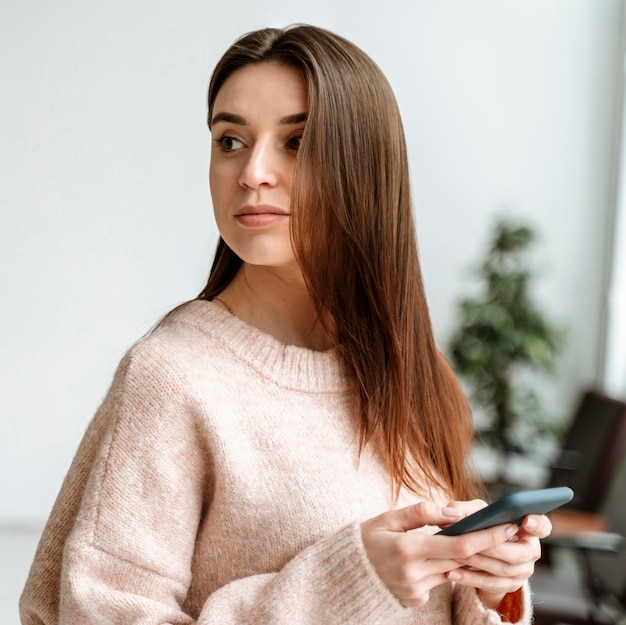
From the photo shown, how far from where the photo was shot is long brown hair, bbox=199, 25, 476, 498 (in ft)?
3.74

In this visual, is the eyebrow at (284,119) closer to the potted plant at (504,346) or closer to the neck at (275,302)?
the neck at (275,302)

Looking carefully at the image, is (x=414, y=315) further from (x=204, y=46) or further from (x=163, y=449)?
(x=204, y=46)

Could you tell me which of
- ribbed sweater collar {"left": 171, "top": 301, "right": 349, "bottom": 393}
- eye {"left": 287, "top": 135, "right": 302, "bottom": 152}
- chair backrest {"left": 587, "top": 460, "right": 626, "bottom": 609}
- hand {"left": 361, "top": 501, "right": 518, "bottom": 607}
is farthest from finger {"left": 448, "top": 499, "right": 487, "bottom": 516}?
chair backrest {"left": 587, "top": 460, "right": 626, "bottom": 609}

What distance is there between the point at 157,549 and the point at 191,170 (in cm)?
400

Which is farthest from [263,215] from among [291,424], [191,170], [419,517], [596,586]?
[191,170]

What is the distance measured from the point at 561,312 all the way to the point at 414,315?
3.92m

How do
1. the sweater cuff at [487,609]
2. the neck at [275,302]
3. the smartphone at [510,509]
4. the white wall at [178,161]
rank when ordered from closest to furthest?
the smartphone at [510,509] < the sweater cuff at [487,609] < the neck at [275,302] < the white wall at [178,161]

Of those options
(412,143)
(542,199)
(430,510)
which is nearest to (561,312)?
(542,199)

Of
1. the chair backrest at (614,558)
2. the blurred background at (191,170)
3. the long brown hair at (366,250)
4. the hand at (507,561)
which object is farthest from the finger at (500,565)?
the blurred background at (191,170)

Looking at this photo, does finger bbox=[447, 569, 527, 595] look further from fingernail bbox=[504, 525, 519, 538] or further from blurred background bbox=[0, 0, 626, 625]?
blurred background bbox=[0, 0, 626, 625]

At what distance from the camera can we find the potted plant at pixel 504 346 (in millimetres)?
4293

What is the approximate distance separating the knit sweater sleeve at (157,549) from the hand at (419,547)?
0.02 meters

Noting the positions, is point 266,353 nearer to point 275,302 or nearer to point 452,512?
point 275,302

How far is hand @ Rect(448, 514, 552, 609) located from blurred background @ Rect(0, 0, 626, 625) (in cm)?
376
